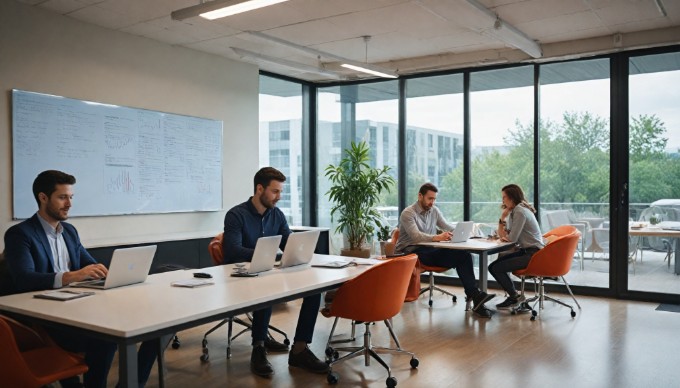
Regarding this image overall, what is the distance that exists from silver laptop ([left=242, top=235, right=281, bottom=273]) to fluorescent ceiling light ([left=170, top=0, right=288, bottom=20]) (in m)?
1.75

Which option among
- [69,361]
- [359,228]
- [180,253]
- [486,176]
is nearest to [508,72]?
[486,176]

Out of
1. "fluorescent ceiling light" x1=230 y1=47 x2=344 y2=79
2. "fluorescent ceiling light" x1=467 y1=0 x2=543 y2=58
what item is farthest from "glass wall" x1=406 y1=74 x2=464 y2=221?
"fluorescent ceiling light" x1=467 y1=0 x2=543 y2=58

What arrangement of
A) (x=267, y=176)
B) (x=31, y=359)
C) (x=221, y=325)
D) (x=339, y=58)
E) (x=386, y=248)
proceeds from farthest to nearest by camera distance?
(x=386, y=248) < (x=339, y=58) < (x=221, y=325) < (x=267, y=176) < (x=31, y=359)

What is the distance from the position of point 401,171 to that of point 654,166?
327 cm

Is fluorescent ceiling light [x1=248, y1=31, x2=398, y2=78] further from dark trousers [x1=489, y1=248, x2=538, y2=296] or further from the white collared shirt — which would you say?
the white collared shirt

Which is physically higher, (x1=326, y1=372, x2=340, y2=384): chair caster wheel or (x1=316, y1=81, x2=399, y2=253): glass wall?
(x1=316, y1=81, x2=399, y2=253): glass wall

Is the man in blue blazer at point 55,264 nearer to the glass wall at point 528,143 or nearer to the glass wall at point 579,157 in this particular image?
the glass wall at point 528,143

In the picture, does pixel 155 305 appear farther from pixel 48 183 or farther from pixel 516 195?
pixel 516 195

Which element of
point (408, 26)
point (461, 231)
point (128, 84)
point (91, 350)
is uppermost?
point (408, 26)

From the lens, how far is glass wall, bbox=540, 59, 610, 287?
714 cm

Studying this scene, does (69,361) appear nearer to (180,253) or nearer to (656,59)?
(180,253)

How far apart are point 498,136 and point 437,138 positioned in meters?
0.88

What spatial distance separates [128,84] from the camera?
6.31 m

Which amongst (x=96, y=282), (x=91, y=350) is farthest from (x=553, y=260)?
(x=91, y=350)
